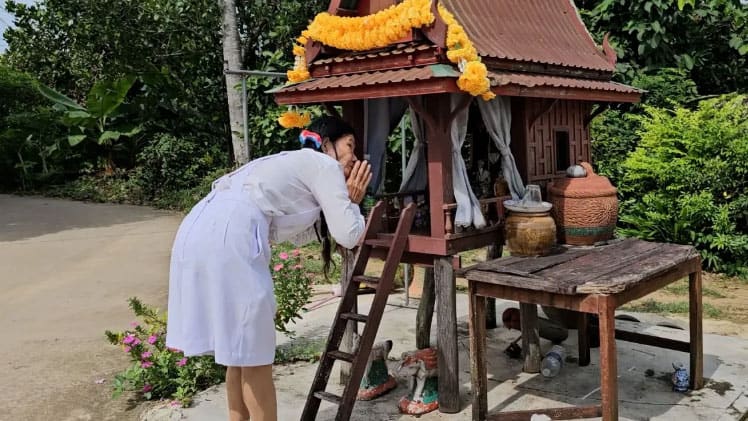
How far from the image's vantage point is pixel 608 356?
387 cm

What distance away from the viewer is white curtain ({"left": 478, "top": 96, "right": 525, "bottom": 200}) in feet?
16.5

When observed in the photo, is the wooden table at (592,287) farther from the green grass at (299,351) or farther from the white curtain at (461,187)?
the green grass at (299,351)

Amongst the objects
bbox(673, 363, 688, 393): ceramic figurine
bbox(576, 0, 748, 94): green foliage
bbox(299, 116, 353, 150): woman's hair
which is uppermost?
bbox(576, 0, 748, 94): green foliage

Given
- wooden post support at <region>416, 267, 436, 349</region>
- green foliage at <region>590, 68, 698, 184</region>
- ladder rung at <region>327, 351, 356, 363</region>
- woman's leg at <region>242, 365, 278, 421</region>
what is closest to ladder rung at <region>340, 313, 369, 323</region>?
ladder rung at <region>327, 351, 356, 363</region>

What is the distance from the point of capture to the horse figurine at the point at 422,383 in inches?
186

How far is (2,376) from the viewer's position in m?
6.05

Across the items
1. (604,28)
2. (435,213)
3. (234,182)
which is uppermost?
(604,28)

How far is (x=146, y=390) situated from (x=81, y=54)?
14.0 meters

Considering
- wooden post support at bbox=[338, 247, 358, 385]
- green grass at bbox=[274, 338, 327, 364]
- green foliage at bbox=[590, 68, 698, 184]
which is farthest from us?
green foliage at bbox=[590, 68, 698, 184]

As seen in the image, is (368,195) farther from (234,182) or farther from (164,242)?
(164,242)

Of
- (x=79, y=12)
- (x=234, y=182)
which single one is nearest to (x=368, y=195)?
(x=234, y=182)

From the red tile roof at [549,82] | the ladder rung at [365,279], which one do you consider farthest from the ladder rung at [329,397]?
the red tile roof at [549,82]

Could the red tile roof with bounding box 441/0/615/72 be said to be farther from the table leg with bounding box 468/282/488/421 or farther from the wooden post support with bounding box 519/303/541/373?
the wooden post support with bounding box 519/303/541/373

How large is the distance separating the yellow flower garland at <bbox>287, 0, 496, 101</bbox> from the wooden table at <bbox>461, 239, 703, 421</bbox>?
1.10 meters
